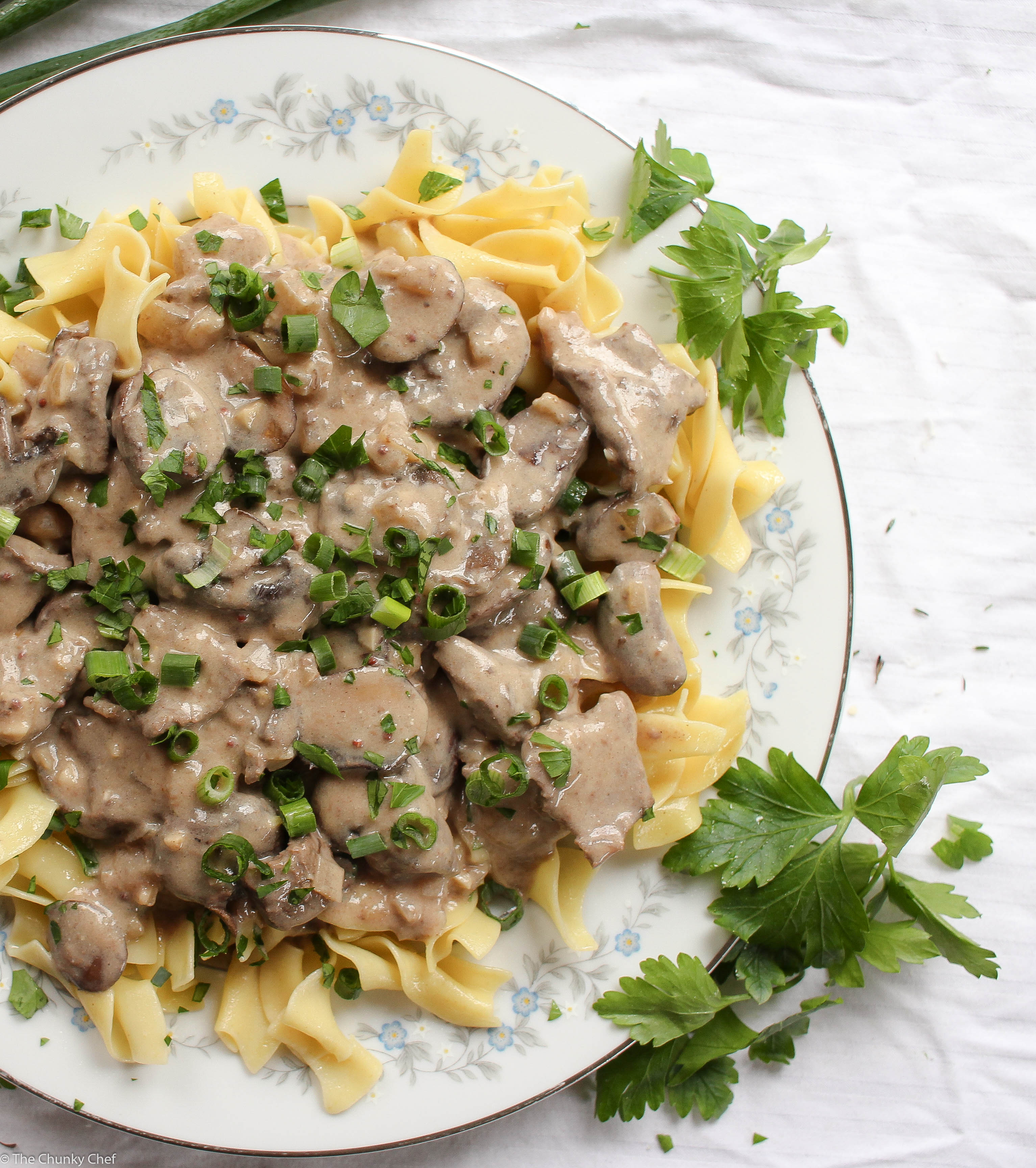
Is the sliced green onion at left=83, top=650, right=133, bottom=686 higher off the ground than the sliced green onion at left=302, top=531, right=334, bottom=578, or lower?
lower

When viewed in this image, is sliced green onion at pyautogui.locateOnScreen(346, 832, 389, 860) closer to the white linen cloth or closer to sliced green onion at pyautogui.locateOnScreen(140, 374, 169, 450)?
sliced green onion at pyautogui.locateOnScreen(140, 374, 169, 450)

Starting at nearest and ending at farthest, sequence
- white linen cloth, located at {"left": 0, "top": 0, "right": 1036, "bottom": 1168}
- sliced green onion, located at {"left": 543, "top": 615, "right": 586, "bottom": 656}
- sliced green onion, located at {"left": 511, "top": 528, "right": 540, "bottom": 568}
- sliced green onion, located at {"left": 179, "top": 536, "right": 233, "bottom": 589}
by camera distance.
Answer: sliced green onion, located at {"left": 179, "top": 536, "right": 233, "bottom": 589} < sliced green onion, located at {"left": 511, "top": 528, "right": 540, "bottom": 568} < sliced green onion, located at {"left": 543, "top": 615, "right": 586, "bottom": 656} < white linen cloth, located at {"left": 0, "top": 0, "right": 1036, "bottom": 1168}

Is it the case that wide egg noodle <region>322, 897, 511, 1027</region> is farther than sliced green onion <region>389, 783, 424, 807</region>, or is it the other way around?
wide egg noodle <region>322, 897, 511, 1027</region>

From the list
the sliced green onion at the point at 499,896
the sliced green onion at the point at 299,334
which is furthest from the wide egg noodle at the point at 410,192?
the sliced green onion at the point at 499,896

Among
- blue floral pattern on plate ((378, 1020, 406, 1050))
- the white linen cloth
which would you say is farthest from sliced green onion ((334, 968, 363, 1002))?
the white linen cloth

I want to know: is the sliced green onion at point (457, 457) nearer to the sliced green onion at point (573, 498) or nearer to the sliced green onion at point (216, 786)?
the sliced green onion at point (573, 498)

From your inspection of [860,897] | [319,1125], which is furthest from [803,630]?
[319,1125]

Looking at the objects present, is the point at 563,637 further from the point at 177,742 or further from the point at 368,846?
the point at 177,742
